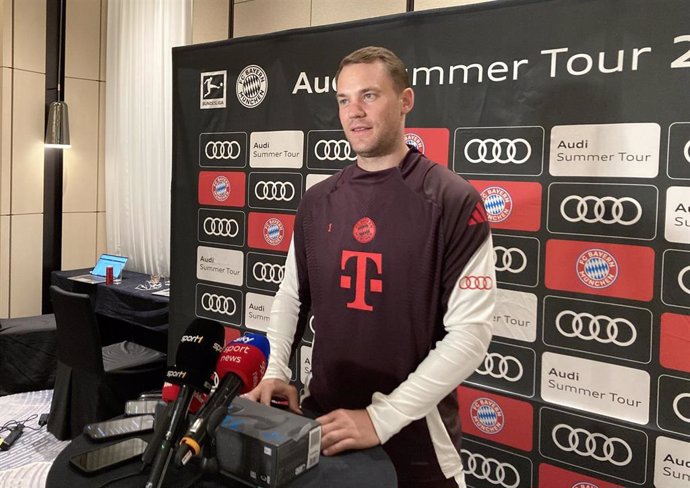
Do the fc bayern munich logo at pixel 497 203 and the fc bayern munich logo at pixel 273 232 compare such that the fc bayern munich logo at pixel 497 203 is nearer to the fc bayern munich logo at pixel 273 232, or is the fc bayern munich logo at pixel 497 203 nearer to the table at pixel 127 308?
the fc bayern munich logo at pixel 273 232

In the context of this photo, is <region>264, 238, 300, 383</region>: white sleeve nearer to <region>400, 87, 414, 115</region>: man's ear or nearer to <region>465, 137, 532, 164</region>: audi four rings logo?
<region>400, 87, 414, 115</region>: man's ear

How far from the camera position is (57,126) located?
4434mm

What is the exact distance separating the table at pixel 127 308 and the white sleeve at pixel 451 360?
2.46m

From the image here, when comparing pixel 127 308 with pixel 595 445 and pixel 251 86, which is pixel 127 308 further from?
pixel 595 445

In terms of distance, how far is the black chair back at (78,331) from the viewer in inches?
117

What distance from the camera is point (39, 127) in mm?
4602

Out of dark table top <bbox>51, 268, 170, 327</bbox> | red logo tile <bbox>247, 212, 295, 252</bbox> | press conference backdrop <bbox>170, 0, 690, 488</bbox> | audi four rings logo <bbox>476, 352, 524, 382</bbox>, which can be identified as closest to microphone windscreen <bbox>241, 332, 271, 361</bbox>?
press conference backdrop <bbox>170, 0, 690, 488</bbox>

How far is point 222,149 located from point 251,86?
326 millimetres

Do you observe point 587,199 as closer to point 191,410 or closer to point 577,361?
point 577,361

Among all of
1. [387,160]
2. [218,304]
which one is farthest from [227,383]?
→ [218,304]

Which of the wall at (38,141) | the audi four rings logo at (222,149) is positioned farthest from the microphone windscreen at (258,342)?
the wall at (38,141)

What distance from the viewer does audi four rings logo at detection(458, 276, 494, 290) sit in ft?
4.39

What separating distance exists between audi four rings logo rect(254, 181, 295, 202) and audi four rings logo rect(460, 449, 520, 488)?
1.21m

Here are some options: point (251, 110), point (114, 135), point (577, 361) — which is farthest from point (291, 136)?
point (114, 135)
